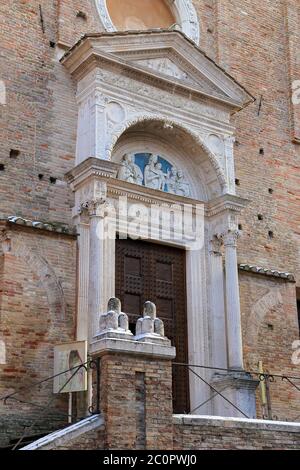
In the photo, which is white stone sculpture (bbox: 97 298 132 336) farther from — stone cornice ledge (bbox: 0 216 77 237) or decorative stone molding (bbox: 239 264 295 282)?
decorative stone molding (bbox: 239 264 295 282)

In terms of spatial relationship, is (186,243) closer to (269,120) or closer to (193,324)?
(193,324)

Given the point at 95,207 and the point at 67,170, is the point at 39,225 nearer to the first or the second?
the point at 95,207

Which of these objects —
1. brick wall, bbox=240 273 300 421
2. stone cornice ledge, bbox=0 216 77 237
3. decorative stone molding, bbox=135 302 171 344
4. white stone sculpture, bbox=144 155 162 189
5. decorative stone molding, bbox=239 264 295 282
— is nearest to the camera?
decorative stone molding, bbox=135 302 171 344

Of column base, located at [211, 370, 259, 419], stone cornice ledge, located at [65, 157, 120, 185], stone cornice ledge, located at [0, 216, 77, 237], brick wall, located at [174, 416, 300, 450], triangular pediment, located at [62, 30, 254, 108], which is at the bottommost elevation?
brick wall, located at [174, 416, 300, 450]

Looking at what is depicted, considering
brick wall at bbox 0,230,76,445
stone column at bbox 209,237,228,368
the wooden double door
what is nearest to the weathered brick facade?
brick wall at bbox 0,230,76,445

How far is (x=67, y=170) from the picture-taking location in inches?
540

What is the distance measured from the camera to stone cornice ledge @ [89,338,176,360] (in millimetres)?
9438

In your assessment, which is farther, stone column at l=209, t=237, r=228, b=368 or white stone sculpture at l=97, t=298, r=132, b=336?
stone column at l=209, t=237, r=228, b=368

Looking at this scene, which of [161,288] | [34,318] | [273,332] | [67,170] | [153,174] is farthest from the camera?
[273,332]

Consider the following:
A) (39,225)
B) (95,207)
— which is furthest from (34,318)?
(95,207)

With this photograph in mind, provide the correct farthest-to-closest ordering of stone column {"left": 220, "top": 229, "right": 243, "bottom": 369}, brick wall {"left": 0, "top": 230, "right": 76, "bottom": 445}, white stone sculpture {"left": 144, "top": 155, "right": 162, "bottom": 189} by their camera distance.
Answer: white stone sculpture {"left": 144, "top": 155, "right": 162, "bottom": 189} < stone column {"left": 220, "top": 229, "right": 243, "bottom": 369} < brick wall {"left": 0, "top": 230, "right": 76, "bottom": 445}

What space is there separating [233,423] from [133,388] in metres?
1.46

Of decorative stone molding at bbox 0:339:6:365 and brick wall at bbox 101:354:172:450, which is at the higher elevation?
decorative stone molding at bbox 0:339:6:365
